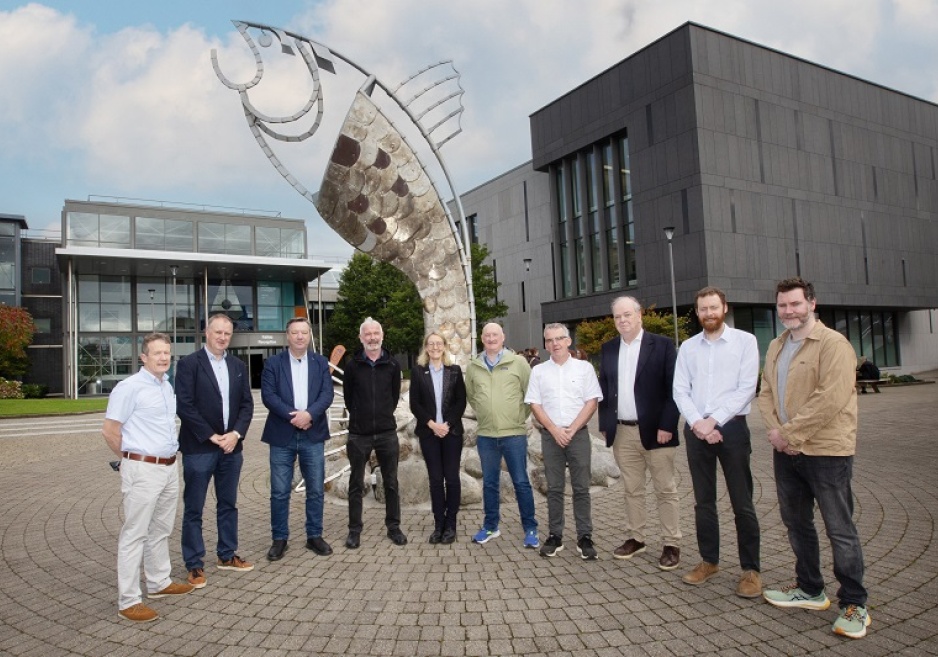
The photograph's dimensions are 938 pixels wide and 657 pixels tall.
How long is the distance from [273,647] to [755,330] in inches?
1156

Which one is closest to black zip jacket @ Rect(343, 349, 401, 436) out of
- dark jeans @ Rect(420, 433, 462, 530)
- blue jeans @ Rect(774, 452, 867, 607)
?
dark jeans @ Rect(420, 433, 462, 530)

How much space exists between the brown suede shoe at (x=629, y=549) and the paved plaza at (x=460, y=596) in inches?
3.8

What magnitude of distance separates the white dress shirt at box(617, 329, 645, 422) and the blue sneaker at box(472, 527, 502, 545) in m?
1.56

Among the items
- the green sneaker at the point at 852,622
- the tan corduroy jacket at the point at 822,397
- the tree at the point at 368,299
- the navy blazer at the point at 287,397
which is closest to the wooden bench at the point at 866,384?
the tan corduroy jacket at the point at 822,397

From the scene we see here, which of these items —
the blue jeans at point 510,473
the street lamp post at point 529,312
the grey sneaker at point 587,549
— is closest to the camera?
the grey sneaker at point 587,549

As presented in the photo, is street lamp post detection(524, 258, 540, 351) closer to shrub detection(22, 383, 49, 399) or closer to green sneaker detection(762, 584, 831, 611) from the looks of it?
→ shrub detection(22, 383, 49, 399)

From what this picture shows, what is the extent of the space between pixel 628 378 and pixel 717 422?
84cm

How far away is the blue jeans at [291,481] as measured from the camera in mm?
5141

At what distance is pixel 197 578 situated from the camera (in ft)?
14.7

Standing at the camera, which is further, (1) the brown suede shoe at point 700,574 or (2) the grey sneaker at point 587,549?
(2) the grey sneaker at point 587,549

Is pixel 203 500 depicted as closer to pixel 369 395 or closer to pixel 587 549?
pixel 369 395

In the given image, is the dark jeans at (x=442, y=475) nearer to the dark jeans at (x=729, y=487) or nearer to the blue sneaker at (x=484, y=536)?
the blue sneaker at (x=484, y=536)

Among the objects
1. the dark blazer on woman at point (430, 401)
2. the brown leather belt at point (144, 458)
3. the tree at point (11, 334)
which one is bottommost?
the brown leather belt at point (144, 458)

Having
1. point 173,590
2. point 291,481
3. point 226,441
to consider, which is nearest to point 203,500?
point 226,441
